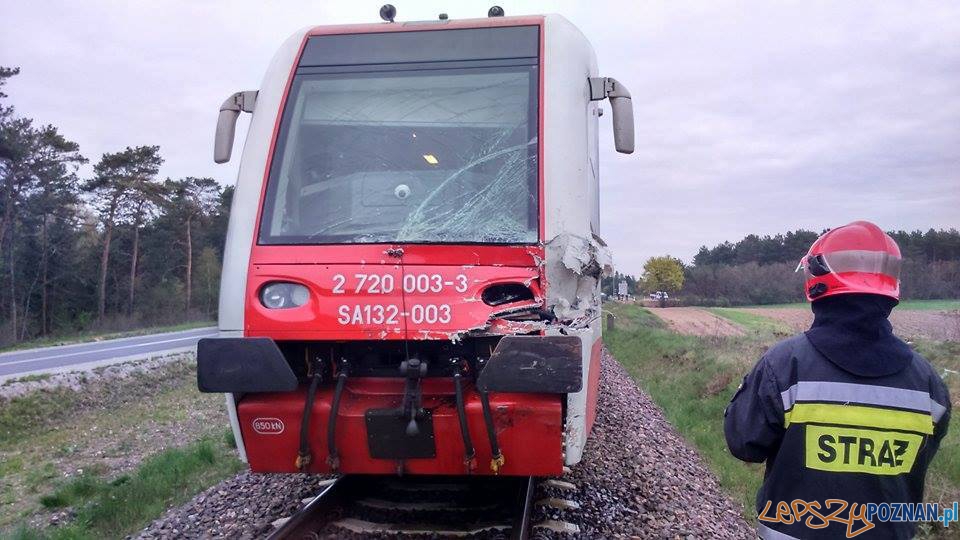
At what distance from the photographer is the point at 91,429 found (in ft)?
36.0

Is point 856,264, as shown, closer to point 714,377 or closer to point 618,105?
point 618,105

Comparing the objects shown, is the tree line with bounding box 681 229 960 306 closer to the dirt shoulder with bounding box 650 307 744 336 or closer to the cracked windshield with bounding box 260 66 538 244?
the dirt shoulder with bounding box 650 307 744 336

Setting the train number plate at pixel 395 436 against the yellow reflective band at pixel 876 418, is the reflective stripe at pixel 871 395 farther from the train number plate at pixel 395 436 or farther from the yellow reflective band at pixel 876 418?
the train number plate at pixel 395 436

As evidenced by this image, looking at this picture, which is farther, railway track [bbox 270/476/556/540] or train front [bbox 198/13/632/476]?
railway track [bbox 270/476/556/540]

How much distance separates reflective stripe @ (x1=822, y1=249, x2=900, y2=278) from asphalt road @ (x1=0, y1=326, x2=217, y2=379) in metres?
12.4

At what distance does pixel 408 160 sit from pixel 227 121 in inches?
50.0

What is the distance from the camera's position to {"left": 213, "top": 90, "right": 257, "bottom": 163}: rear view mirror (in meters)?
5.13

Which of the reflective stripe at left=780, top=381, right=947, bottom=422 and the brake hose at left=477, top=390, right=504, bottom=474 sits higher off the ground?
the reflective stripe at left=780, top=381, right=947, bottom=422

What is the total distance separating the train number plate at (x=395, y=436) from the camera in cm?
416

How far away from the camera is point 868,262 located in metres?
2.38

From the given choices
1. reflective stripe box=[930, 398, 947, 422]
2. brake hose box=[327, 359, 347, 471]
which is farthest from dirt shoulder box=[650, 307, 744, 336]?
reflective stripe box=[930, 398, 947, 422]

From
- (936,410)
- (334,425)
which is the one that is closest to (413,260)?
(334,425)

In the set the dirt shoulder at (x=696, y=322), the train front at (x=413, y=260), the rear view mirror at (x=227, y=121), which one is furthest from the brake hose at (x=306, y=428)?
the dirt shoulder at (x=696, y=322)

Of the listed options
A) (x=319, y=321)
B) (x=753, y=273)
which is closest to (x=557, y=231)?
(x=319, y=321)
